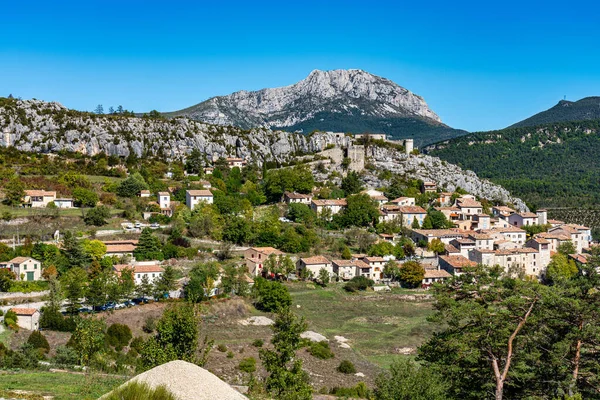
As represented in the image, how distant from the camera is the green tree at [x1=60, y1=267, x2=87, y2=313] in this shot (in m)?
34.4

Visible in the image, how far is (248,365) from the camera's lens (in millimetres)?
27531

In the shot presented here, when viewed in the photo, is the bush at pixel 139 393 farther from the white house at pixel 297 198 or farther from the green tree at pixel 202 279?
the white house at pixel 297 198

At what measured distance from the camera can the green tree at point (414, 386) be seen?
17141mm

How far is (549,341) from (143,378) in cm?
1251

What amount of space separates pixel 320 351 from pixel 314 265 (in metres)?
16.7

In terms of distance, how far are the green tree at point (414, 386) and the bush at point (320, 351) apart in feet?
39.4

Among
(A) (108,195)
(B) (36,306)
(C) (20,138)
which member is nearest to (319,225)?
(A) (108,195)

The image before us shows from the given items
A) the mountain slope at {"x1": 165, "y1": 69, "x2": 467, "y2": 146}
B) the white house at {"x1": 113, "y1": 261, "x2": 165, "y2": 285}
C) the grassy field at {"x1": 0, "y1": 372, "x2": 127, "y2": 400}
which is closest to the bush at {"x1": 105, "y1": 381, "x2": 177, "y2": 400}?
the grassy field at {"x1": 0, "y1": 372, "x2": 127, "y2": 400}

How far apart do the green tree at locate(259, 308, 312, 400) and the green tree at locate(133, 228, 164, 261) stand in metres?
24.7

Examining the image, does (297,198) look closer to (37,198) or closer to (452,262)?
(452,262)

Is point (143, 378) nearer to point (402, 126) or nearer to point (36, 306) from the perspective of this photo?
point (36, 306)

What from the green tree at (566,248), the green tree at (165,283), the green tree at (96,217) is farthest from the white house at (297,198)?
the green tree at (165,283)

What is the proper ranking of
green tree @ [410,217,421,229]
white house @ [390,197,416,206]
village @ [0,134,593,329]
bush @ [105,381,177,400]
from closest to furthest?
bush @ [105,381,177,400], village @ [0,134,593,329], green tree @ [410,217,421,229], white house @ [390,197,416,206]

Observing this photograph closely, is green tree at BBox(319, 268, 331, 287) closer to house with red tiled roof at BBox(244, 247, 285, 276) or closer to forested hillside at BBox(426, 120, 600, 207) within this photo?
house with red tiled roof at BBox(244, 247, 285, 276)
